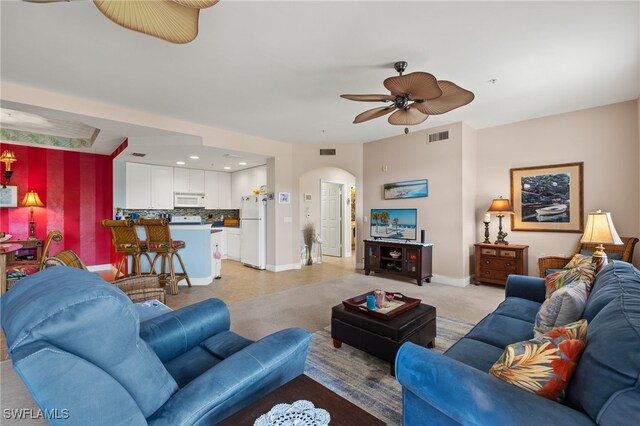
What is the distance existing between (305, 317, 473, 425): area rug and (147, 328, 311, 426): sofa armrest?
2.33ft

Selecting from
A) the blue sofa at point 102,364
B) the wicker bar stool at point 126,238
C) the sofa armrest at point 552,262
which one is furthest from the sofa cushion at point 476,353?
the wicker bar stool at point 126,238

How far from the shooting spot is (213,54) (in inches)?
101

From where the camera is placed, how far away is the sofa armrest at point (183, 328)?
4.89ft

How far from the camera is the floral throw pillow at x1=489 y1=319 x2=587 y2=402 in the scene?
98 cm

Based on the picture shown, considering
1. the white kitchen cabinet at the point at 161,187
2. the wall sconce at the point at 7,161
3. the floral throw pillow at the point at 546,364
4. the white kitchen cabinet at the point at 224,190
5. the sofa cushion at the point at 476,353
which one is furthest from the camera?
the white kitchen cabinet at the point at 224,190

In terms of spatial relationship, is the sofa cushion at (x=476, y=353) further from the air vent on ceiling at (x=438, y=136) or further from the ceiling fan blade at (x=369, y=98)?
the air vent on ceiling at (x=438, y=136)

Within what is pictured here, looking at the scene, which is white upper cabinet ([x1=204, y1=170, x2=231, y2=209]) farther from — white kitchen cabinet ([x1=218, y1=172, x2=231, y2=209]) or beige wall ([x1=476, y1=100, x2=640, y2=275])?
beige wall ([x1=476, y1=100, x2=640, y2=275])

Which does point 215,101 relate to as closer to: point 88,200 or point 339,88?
point 339,88

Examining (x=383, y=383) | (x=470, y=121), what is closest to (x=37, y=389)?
(x=383, y=383)

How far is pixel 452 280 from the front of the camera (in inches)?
183

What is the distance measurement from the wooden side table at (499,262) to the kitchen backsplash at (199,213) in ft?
18.9

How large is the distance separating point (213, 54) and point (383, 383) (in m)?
3.01

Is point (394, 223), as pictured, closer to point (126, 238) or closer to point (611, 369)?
point (126, 238)

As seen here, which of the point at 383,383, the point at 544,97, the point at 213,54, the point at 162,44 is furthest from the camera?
the point at 544,97
